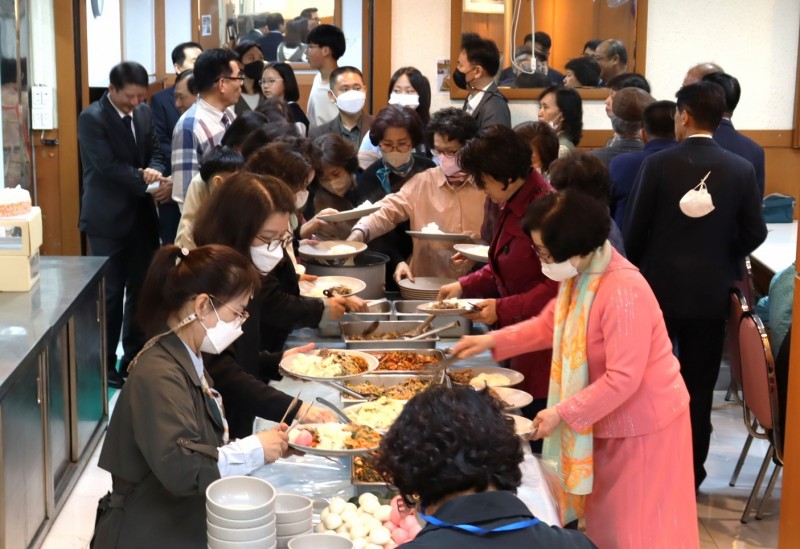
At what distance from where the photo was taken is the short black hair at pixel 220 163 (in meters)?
3.96

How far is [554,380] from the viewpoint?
2.89 metres

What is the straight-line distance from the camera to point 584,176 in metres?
3.36

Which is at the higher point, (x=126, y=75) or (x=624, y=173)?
(x=126, y=75)

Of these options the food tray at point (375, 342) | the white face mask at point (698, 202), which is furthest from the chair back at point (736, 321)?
the food tray at point (375, 342)

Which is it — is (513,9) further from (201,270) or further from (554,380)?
(201,270)

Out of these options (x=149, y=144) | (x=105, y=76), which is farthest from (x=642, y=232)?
(x=105, y=76)

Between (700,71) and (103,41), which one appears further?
(103,41)

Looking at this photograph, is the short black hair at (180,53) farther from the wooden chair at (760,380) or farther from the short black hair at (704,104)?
the wooden chair at (760,380)

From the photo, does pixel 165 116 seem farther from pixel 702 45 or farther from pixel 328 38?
pixel 702 45

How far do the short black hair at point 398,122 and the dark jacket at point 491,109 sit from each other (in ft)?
4.00

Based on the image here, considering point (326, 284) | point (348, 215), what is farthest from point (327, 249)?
point (326, 284)

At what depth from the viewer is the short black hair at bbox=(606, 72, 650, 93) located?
6.22 meters

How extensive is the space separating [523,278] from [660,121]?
1.62 m

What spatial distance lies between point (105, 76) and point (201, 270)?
244 inches
